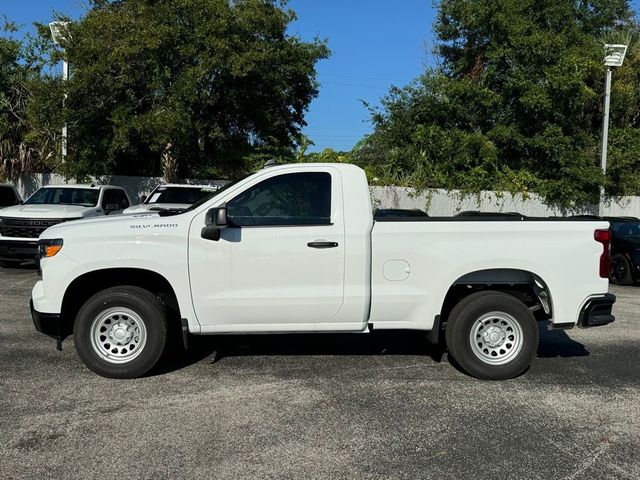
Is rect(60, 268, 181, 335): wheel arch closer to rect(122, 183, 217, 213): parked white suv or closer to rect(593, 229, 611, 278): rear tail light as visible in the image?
rect(593, 229, 611, 278): rear tail light

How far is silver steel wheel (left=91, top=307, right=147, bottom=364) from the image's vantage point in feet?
18.4

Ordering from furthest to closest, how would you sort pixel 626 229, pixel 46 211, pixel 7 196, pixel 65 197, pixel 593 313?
pixel 7 196, pixel 626 229, pixel 65 197, pixel 46 211, pixel 593 313

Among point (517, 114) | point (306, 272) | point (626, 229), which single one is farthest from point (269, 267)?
point (517, 114)

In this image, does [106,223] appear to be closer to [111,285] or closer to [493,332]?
[111,285]

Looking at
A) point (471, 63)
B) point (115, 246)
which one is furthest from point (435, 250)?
point (471, 63)

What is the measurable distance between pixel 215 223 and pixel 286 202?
0.73m

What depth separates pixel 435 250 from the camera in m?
5.66

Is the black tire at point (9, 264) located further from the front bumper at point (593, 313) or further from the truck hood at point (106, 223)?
the front bumper at point (593, 313)

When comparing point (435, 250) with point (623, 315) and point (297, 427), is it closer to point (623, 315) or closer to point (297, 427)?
point (297, 427)

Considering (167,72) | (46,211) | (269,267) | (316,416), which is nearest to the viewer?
(316,416)

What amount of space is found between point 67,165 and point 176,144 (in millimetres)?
3839

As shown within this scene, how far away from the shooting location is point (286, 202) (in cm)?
571

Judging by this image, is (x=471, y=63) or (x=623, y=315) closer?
(x=623, y=315)

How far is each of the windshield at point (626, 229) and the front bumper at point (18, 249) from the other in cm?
1261
